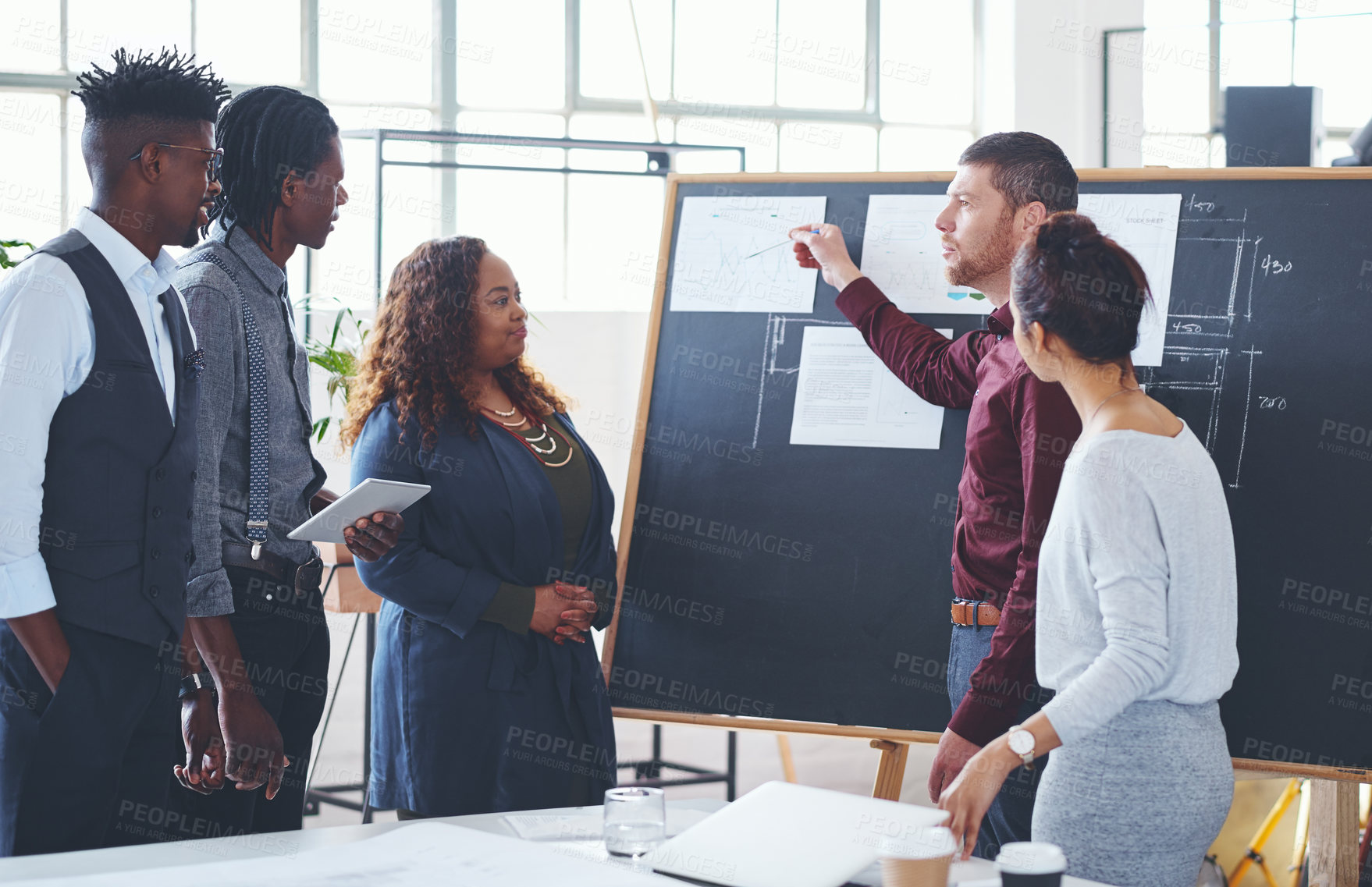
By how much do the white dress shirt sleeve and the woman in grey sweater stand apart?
1104 millimetres

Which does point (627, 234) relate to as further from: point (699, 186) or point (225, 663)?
point (225, 663)

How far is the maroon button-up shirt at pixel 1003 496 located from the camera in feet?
5.57

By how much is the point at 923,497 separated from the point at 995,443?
43 cm

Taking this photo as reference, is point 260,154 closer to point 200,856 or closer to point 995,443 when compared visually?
point 200,856

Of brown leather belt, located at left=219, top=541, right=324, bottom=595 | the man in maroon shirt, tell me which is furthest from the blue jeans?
brown leather belt, located at left=219, top=541, right=324, bottom=595

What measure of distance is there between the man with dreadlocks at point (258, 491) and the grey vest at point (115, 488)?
0.47 ft

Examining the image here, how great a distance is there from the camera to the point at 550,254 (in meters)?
4.75

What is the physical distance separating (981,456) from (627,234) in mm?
3181

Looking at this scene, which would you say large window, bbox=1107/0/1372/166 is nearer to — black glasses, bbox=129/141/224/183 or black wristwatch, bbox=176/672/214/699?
black glasses, bbox=129/141/224/183

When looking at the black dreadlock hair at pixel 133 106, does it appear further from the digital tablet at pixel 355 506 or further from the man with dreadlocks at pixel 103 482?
A: the digital tablet at pixel 355 506

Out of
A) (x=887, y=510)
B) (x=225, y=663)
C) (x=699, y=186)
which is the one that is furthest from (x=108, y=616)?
(x=699, y=186)

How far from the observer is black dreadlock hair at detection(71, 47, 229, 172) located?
59.4 inches

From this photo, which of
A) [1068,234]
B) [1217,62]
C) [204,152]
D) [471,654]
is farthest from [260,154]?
[1217,62]

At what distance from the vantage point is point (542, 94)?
4.76m
